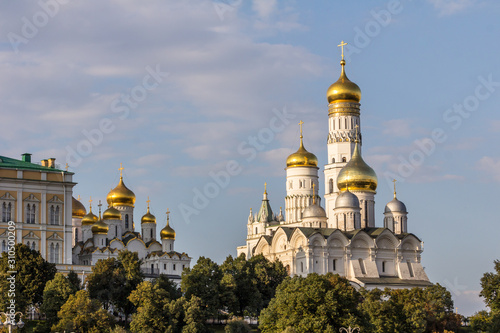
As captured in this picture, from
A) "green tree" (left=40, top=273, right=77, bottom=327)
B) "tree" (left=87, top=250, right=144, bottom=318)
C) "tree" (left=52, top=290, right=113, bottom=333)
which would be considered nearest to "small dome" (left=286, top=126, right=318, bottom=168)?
"tree" (left=87, top=250, right=144, bottom=318)

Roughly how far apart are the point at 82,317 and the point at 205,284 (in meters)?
10.4

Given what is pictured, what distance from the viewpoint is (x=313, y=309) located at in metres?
55.2

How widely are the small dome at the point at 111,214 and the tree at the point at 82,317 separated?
30.5 m

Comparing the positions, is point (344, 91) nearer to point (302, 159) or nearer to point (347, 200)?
point (302, 159)

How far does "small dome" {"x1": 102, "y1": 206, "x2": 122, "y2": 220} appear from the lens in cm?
8775

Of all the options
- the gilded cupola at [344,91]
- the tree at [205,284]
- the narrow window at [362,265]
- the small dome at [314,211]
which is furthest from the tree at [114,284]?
the gilded cupola at [344,91]

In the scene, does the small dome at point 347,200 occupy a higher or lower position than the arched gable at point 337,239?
higher

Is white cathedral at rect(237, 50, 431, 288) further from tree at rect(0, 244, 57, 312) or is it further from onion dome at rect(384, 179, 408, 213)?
tree at rect(0, 244, 57, 312)

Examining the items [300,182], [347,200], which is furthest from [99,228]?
[347,200]

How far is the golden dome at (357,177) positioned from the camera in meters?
83.9

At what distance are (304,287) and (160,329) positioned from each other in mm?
8560

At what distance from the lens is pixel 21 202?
7388cm

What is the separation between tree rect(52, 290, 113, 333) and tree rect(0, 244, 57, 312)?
4.57m

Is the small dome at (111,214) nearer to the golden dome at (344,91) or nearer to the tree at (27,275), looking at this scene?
the golden dome at (344,91)
